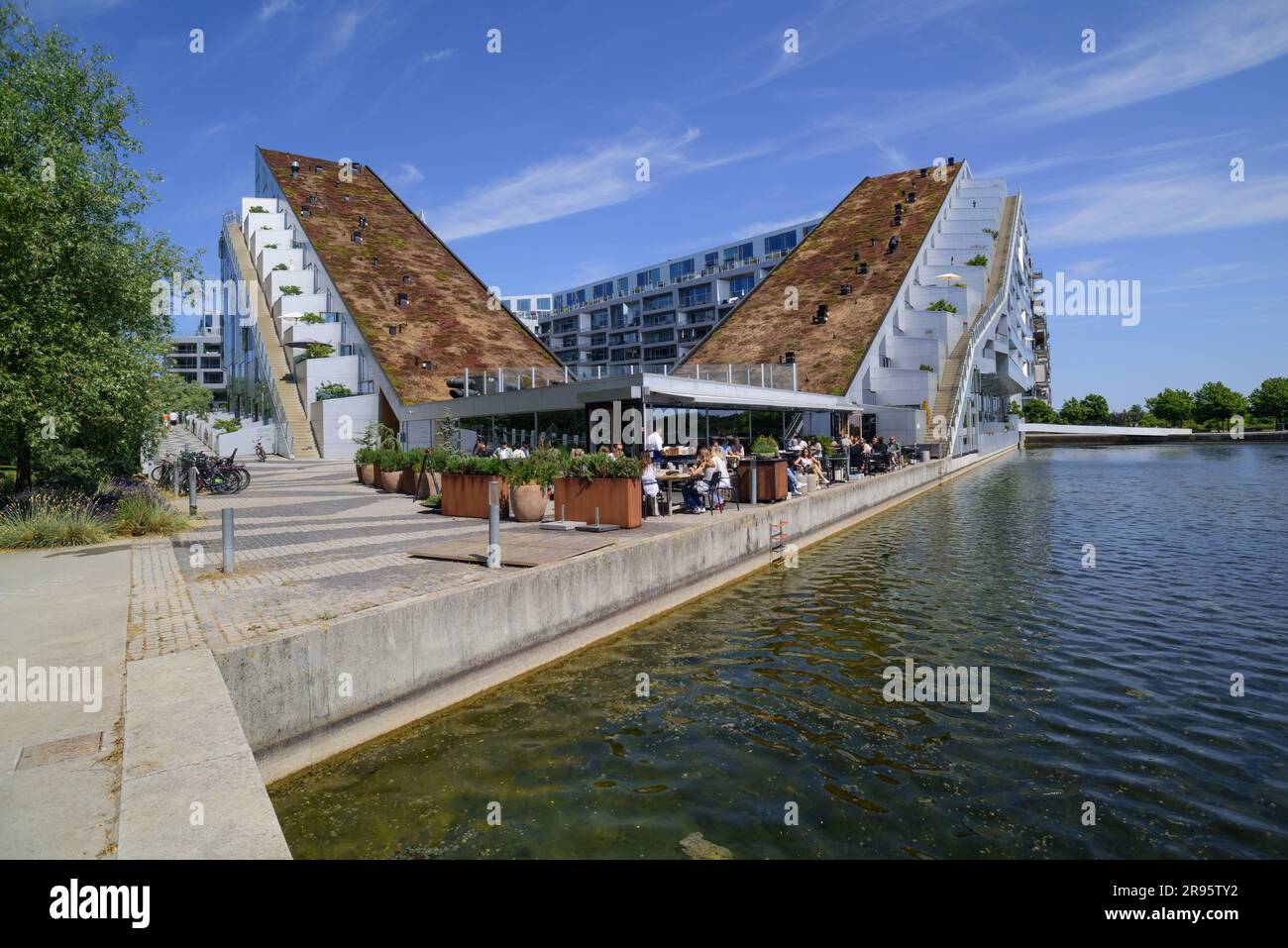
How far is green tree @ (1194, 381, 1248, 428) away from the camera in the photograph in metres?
99.5

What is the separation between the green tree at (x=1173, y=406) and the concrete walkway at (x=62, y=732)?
12875 centimetres

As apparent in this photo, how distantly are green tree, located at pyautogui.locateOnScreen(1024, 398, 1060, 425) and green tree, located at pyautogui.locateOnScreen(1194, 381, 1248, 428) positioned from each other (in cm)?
1754

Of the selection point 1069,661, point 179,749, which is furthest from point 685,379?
point 179,749

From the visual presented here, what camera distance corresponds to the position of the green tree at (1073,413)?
113 meters

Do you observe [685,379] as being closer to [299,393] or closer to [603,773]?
[603,773]

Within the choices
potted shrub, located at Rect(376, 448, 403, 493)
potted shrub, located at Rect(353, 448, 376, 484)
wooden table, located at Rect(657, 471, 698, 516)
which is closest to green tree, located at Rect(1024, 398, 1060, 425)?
→ potted shrub, located at Rect(353, 448, 376, 484)

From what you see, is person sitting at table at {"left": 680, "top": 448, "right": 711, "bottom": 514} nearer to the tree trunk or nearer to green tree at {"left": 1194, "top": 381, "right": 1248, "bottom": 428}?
the tree trunk

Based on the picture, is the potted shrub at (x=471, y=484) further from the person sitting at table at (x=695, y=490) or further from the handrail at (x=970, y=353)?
the handrail at (x=970, y=353)

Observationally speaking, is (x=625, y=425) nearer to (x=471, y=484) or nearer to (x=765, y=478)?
(x=765, y=478)

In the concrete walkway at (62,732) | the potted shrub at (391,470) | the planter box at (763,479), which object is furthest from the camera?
the potted shrub at (391,470)

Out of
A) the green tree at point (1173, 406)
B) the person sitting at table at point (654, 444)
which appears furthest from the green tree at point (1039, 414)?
the person sitting at table at point (654, 444)

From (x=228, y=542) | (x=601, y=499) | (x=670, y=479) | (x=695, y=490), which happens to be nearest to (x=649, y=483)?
(x=670, y=479)

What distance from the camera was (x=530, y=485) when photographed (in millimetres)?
14492

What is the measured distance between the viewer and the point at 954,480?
39188 millimetres
